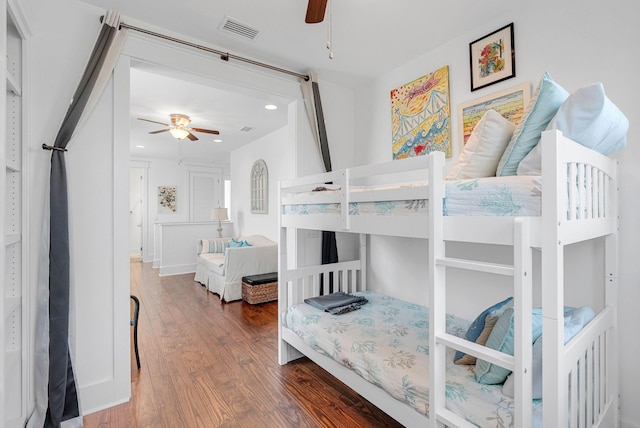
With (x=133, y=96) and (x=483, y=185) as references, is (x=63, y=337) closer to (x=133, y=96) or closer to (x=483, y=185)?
(x=483, y=185)

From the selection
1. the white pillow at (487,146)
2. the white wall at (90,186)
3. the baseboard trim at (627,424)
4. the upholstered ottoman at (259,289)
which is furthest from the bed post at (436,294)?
the upholstered ottoman at (259,289)

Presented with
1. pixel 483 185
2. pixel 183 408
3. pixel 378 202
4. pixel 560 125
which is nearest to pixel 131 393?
pixel 183 408

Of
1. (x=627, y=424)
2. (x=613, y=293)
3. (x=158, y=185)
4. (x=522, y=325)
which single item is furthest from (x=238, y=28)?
(x=158, y=185)

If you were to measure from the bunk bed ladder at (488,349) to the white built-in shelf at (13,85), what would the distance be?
2119mm

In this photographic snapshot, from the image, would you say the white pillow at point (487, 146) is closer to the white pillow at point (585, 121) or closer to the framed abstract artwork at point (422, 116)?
the white pillow at point (585, 121)

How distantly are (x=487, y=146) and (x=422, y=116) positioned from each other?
1.26m

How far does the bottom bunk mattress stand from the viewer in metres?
1.24

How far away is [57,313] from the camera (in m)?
1.73

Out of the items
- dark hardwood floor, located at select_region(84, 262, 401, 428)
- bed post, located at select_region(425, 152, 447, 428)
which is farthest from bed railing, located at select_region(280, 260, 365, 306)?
bed post, located at select_region(425, 152, 447, 428)

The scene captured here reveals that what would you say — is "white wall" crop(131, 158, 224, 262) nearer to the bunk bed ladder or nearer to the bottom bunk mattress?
the bottom bunk mattress

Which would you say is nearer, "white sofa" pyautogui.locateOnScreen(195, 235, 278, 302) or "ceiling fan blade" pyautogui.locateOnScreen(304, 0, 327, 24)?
"ceiling fan blade" pyautogui.locateOnScreen(304, 0, 327, 24)

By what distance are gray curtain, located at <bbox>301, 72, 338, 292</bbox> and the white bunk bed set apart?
942 mm

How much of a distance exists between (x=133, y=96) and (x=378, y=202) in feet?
10.7

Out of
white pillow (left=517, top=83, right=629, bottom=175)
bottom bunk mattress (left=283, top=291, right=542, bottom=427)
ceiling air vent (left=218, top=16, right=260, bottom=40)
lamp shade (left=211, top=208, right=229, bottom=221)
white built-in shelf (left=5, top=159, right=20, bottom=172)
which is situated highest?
ceiling air vent (left=218, top=16, right=260, bottom=40)
